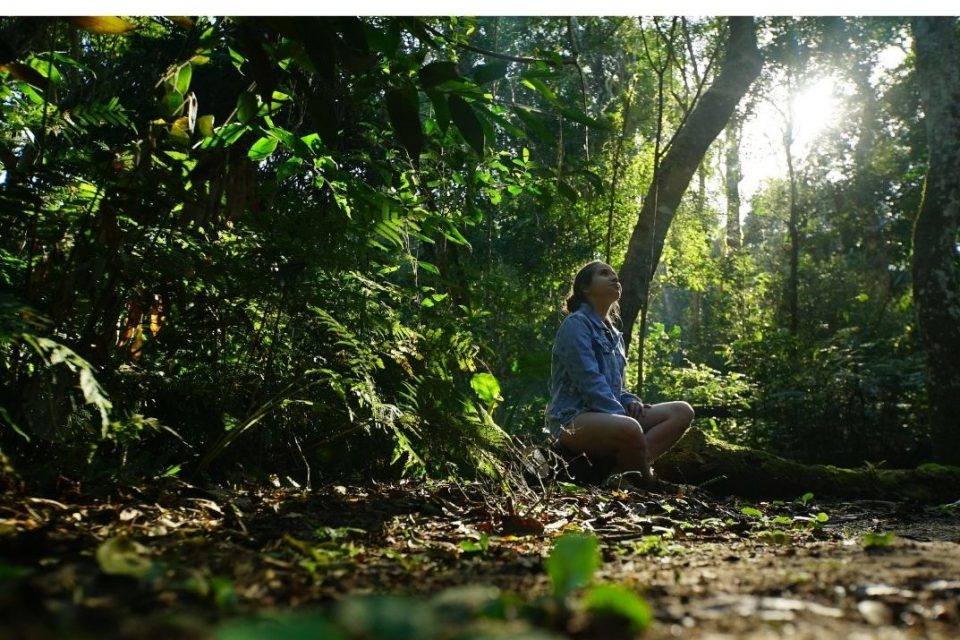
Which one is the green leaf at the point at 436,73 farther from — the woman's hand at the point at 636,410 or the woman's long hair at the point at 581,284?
the woman's hand at the point at 636,410

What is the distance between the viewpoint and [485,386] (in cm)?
438

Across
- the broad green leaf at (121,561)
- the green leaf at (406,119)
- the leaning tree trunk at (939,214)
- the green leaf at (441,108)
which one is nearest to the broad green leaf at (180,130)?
the green leaf at (406,119)

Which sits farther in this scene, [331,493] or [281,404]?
[331,493]

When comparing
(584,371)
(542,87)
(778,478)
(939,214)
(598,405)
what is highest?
(939,214)

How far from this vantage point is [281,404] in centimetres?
327

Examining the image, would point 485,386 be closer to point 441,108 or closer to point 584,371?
point 584,371

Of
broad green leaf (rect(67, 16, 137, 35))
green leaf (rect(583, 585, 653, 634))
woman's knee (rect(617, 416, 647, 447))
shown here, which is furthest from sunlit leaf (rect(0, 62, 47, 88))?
woman's knee (rect(617, 416, 647, 447))

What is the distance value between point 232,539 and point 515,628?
139cm

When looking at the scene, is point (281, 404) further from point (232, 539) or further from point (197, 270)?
point (232, 539)

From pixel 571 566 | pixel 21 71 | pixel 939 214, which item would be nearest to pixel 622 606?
pixel 571 566

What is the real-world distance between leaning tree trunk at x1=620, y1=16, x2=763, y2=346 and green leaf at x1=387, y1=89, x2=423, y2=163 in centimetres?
488

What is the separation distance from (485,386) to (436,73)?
243 cm

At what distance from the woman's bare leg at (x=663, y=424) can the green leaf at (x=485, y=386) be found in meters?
1.43
